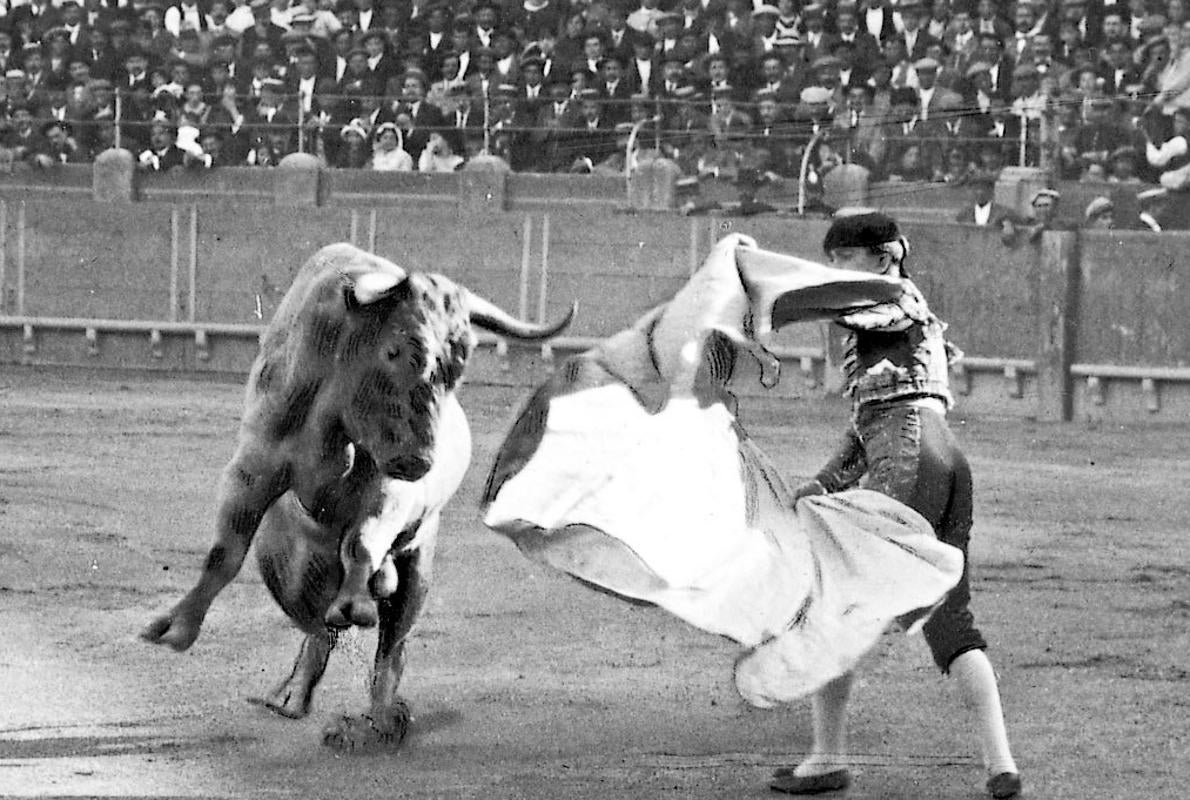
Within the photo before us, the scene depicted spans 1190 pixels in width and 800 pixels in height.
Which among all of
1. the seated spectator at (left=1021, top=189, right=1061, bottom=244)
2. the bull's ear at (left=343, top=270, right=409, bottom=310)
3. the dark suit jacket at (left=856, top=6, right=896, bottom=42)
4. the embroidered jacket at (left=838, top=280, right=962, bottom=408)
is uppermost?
the dark suit jacket at (left=856, top=6, right=896, bottom=42)

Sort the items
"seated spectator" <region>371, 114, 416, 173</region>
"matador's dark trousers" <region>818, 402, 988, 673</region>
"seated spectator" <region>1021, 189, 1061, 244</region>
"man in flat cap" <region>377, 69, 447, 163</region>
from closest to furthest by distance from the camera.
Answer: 1. "matador's dark trousers" <region>818, 402, 988, 673</region>
2. "seated spectator" <region>1021, 189, 1061, 244</region>
3. "man in flat cap" <region>377, 69, 447, 163</region>
4. "seated spectator" <region>371, 114, 416, 173</region>

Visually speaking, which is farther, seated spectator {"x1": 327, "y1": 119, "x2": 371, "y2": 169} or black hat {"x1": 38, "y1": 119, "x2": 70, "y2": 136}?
black hat {"x1": 38, "y1": 119, "x2": 70, "y2": 136}

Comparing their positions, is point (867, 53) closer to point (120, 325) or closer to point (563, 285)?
point (563, 285)

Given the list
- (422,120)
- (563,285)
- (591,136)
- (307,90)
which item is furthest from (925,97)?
(307,90)

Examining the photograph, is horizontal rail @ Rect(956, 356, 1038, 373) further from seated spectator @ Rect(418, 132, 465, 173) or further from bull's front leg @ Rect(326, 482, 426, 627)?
bull's front leg @ Rect(326, 482, 426, 627)

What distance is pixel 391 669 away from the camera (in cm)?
582

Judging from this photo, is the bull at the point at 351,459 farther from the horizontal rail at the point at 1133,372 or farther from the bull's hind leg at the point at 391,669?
the horizontal rail at the point at 1133,372

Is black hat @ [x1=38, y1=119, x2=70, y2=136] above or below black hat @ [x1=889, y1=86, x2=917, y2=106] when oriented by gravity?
below

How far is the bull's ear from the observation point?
5.27m

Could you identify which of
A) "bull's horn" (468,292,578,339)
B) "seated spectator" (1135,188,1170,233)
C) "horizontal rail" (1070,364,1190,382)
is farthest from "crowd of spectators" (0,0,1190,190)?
"bull's horn" (468,292,578,339)

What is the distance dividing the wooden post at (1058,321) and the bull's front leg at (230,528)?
1084 cm

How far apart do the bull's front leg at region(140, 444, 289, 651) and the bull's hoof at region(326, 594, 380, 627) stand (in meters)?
0.29

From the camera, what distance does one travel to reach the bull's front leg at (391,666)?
18.7 ft

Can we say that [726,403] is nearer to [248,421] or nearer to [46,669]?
[248,421]
